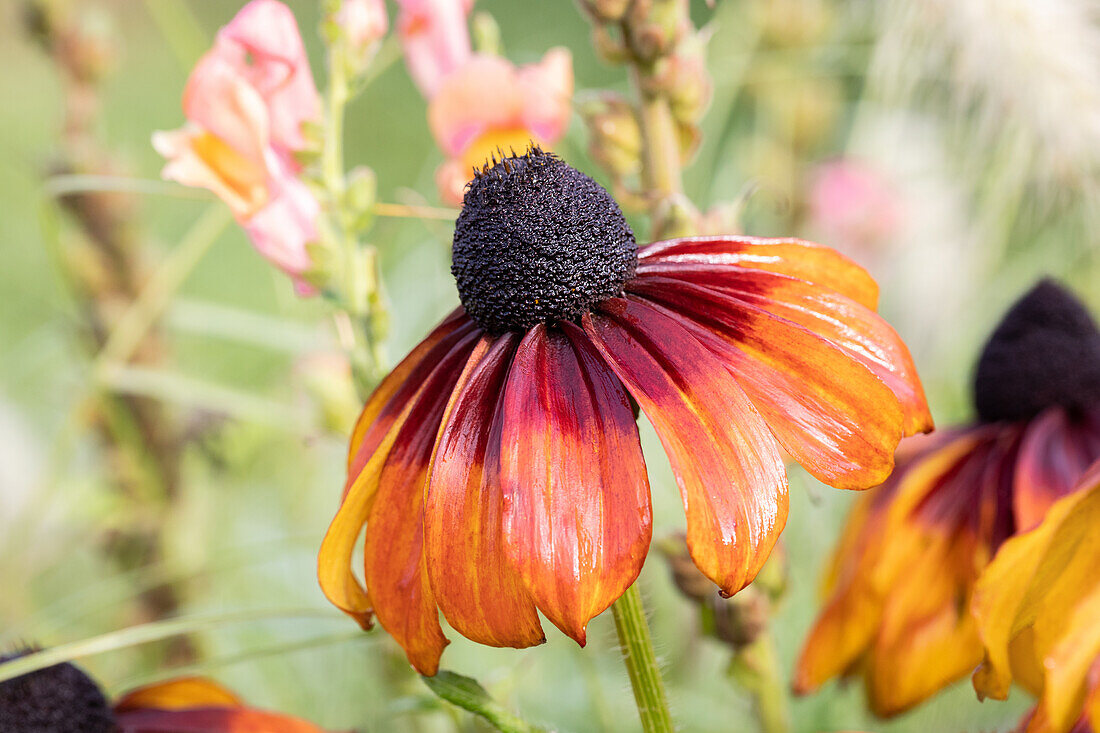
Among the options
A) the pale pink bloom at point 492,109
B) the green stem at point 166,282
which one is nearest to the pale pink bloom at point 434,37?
the pale pink bloom at point 492,109

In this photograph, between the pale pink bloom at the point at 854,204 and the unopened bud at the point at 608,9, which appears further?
the pale pink bloom at the point at 854,204

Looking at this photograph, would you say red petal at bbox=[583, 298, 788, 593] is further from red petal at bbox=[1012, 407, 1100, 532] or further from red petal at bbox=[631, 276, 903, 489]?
red petal at bbox=[1012, 407, 1100, 532]

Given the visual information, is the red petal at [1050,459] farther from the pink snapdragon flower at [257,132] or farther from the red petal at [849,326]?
the pink snapdragon flower at [257,132]

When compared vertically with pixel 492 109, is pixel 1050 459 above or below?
below

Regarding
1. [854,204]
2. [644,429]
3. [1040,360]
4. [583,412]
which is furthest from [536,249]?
[854,204]

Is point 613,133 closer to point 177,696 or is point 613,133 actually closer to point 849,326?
point 849,326

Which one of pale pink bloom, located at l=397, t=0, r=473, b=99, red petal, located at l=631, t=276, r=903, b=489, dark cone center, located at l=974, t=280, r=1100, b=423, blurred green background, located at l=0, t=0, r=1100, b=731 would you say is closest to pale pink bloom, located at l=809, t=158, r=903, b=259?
blurred green background, located at l=0, t=0, r=1100, b=731
